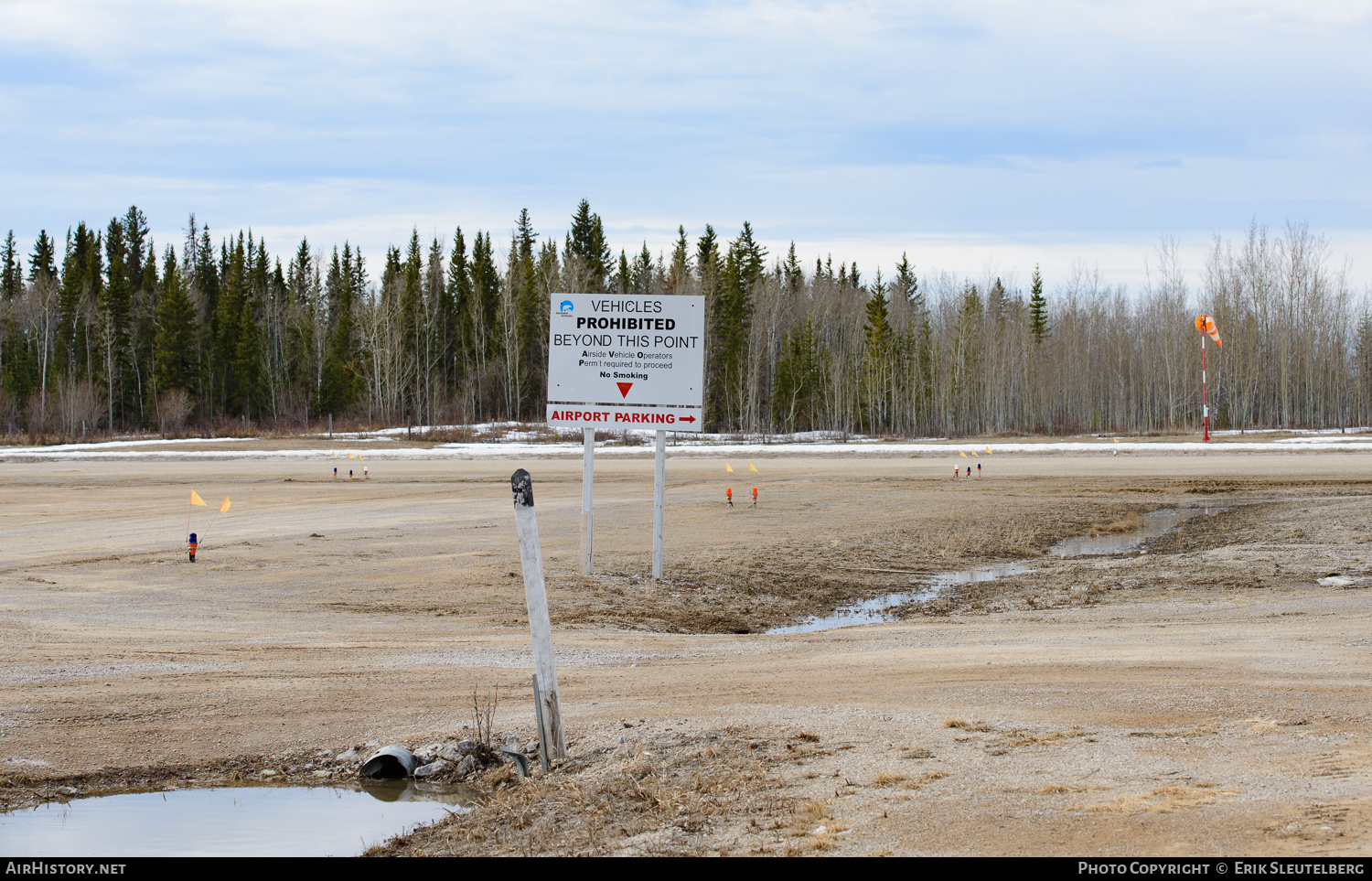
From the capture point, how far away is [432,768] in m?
6.39

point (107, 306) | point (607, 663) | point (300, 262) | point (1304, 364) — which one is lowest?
point (607, 663)

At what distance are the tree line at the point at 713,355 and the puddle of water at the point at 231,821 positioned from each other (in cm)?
7025

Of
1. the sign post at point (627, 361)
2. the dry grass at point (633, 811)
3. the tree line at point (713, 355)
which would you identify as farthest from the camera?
the tree line at point (713, 355)

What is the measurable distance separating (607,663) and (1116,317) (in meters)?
101

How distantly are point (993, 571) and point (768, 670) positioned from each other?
30.8 feet

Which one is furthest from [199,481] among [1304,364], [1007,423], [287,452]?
[1304,364]

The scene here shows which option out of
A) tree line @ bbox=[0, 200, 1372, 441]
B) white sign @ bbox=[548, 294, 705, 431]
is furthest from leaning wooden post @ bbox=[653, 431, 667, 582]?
tree line @ bbox=[0, 200, 1372, 441]

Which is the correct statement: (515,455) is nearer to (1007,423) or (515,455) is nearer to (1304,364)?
(1007,423)

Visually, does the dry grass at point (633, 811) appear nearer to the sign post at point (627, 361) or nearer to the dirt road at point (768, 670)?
the dirt road at point (768, 670)

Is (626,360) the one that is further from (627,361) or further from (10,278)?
(10,278)

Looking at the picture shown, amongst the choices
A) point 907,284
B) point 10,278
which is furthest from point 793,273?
point 10,278

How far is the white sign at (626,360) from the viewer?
50.4ft

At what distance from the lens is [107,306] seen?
84.0 metres

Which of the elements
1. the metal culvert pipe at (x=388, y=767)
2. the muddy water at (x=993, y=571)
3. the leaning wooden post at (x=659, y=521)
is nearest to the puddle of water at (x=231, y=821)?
the metal culvert pipe at (x=388, y=767)
